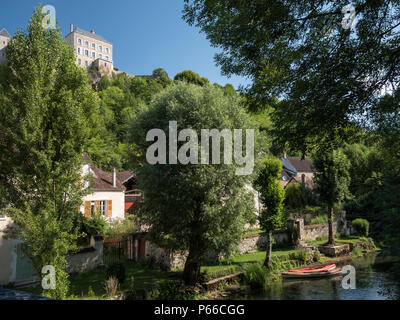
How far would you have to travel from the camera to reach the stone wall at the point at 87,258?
15.9m

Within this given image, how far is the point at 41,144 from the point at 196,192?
6.82 m

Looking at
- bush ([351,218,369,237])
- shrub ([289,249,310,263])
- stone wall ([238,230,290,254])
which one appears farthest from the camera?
bush ([351,218,369,237])

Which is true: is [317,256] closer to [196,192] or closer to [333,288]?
[333,288]

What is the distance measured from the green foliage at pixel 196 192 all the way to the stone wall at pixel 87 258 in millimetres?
4823

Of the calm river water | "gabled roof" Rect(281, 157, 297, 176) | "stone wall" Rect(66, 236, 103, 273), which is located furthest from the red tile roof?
"gabled roof" Rect(281, 157, 297, 176)

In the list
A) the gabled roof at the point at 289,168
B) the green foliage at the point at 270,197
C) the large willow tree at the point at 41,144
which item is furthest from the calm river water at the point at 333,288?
the gabled roof at the point at 289,168

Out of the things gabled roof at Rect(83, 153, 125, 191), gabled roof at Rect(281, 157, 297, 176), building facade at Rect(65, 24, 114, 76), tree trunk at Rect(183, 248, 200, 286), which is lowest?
tree trunk at Rect(183, 248, 200, 286)

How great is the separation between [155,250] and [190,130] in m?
9.08

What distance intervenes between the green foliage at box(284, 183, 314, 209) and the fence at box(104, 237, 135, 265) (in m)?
21.2

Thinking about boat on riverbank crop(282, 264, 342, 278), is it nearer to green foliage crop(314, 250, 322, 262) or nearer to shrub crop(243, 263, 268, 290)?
shrub crop(243, 263, 268, 290)

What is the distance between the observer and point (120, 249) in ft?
66.0

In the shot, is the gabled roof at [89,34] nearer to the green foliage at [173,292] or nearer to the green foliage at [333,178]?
the green foliage at [333,178]

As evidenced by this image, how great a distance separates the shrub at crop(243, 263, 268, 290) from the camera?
16.6 metres

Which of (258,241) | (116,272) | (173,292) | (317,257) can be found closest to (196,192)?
(173,292)
